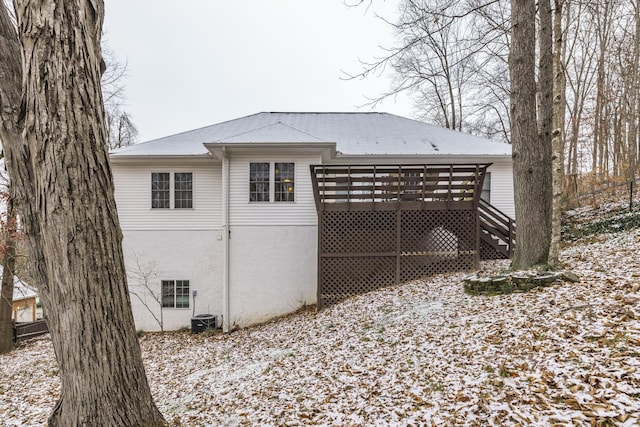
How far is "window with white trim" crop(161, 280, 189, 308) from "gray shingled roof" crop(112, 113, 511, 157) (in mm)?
4098

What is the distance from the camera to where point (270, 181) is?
952 centimetres

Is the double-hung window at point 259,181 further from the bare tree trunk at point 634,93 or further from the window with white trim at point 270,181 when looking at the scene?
the bare tree trunk at point 634,93

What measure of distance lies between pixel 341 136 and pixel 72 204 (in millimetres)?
10151

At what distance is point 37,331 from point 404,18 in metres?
16.7

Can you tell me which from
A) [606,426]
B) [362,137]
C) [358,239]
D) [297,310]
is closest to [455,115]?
[362,137]

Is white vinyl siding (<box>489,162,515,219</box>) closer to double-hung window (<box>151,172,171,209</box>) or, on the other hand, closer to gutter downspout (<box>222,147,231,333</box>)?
gutter downspout (<box>222,147,231,333</box>)

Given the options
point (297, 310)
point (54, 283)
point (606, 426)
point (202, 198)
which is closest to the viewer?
point (606, 426)

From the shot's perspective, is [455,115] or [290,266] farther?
[455,115]

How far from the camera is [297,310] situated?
9.54 metres

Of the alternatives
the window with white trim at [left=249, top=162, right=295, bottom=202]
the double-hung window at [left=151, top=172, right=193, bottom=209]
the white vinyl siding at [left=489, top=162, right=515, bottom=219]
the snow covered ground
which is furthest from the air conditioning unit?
the white vinyl siding at [left=489, top=162, right=515, bottom=219]

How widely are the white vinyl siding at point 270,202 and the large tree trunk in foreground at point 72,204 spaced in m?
6.72

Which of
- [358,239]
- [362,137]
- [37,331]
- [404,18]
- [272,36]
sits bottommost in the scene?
[37,331]

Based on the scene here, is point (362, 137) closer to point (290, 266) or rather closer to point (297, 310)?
point (290, 266)

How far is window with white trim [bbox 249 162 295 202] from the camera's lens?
949 cm
